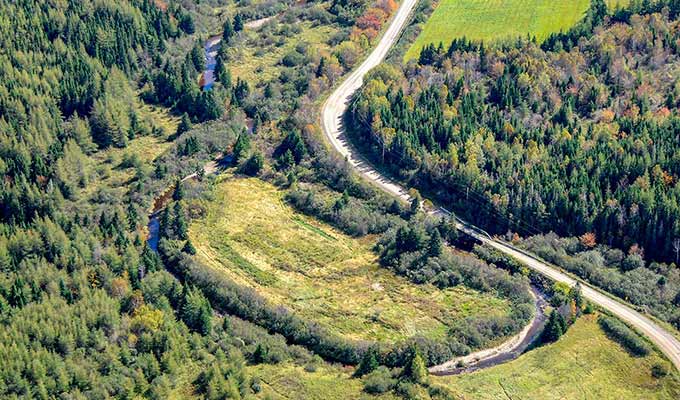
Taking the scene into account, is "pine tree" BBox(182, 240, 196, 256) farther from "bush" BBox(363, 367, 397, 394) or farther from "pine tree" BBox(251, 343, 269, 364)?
"bush" BBox(363, 367, 397, 394)

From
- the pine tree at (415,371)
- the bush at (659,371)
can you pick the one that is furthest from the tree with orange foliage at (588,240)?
the pine tree at (415,371)

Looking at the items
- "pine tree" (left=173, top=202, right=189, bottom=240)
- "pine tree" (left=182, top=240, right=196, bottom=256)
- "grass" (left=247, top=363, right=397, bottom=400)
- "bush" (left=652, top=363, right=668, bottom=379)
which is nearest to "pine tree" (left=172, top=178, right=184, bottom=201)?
"pine tree" (left=173, top=202, right=189, bottom=240)

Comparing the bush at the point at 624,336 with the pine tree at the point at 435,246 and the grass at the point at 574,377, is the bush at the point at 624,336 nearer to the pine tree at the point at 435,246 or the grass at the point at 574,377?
the grass at the point at 574,377

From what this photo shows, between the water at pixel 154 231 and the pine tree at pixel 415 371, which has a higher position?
the pine tree at pixel 415 371

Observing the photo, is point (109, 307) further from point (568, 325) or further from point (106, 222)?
point (568, 325)

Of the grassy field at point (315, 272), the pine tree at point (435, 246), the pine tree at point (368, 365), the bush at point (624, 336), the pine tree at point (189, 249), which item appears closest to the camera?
the pine tree at point (368, 365)

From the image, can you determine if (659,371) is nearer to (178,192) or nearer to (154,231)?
(154,231)
